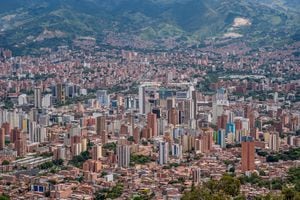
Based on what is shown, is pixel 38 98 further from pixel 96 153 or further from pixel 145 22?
pixel 145 22

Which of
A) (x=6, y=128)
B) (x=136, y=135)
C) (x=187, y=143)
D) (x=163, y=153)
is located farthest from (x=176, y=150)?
(x=6, y=128)

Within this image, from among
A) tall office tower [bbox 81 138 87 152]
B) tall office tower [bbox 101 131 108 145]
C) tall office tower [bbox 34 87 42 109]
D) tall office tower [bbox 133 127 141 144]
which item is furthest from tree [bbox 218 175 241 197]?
tall office tower [bbox 34 87 42 109]

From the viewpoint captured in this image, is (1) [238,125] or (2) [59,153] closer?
(2) [59,153]

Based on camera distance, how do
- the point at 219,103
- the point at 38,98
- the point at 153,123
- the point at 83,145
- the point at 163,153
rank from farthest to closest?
the point at 38,98, the point at 219,103, the point at 153,123, the point at 83,145, the point at 163,153

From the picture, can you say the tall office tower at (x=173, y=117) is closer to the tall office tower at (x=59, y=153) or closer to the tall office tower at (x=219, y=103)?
Result: the tall office tower at (x=219, y=103)

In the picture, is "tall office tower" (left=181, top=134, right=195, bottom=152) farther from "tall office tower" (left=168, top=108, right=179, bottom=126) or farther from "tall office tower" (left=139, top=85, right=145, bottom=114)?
"tall office tower" (left=139, top=85, right=145, bottom=114)

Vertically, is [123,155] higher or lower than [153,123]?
lower

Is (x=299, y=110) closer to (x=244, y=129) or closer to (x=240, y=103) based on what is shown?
(x=240, y=103)
